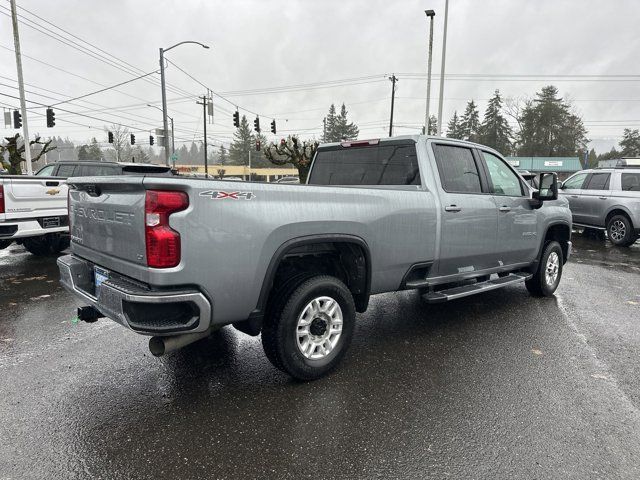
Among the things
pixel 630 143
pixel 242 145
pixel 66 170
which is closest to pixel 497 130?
pixel 630 143

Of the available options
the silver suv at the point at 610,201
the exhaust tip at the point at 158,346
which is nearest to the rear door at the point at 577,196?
the silver suv at the point at 610,201

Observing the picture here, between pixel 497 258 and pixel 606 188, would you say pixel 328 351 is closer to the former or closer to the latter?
pixel 497 258

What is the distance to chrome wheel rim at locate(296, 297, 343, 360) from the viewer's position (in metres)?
3.29

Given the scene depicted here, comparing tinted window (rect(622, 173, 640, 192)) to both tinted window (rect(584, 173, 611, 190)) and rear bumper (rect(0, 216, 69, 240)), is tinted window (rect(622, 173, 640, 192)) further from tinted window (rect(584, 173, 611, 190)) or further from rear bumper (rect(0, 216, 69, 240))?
rear bumper (rect(0, 216, 69, 240))

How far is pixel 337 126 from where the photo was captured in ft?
299

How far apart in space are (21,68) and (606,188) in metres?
23.0

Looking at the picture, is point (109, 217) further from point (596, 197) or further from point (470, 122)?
point (470, 122)

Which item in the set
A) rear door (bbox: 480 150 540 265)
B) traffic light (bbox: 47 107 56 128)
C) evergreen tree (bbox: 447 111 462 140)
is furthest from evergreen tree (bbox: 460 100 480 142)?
rear door (bbox: 480 150 540 265)

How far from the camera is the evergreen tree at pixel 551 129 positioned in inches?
2594

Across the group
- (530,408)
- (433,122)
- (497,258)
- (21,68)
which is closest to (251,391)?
(530,408)

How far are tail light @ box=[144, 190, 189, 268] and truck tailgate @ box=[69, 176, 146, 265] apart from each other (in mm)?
72

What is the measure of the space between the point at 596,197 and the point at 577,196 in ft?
2.03

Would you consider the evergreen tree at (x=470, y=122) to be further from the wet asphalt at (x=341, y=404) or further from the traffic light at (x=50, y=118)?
the wet asphalt at (x=341, y=404)

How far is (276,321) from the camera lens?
3.13 m
